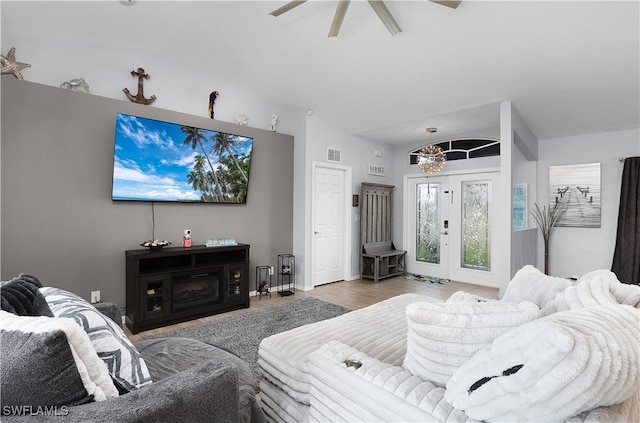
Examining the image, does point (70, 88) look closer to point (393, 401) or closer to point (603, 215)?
point (393, 401)

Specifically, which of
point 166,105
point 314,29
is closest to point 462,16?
point 314,29

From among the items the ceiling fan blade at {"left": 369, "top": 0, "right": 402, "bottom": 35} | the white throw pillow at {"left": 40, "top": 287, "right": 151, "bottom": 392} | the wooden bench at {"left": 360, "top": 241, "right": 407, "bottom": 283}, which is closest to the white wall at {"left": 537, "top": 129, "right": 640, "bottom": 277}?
the wooden bench at {"left": 360, "top": 241, "right": 407, "bottom": 283}

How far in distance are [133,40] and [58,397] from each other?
388 cm

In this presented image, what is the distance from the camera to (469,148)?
18.5ft

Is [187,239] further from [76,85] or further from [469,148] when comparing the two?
[469,148]

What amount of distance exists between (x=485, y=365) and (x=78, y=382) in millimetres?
1100

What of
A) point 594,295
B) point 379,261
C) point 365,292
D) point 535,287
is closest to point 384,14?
point 535,287

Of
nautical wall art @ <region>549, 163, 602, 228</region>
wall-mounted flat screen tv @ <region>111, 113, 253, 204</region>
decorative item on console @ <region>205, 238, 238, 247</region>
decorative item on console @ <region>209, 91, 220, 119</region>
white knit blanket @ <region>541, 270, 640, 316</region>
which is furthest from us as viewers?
nautical wall art @ <region>549, 163, 602, 228</region>

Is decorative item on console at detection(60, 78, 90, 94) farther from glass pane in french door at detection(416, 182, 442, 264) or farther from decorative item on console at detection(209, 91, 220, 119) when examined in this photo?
glass pane in french door at detection(416, 182, 442, 264)

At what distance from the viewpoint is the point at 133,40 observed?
141 inches

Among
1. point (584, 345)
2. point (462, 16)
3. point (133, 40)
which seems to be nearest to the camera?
point (584, 345)

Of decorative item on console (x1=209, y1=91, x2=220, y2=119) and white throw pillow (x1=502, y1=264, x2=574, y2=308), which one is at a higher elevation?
decorative item on console (x1=209, y1=91, x2=220, y2=119)

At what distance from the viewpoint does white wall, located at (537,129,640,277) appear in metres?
4.64

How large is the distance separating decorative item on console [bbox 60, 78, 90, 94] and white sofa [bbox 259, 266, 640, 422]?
3.41 metres
